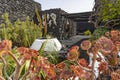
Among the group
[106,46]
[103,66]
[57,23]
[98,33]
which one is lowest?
[57,23]

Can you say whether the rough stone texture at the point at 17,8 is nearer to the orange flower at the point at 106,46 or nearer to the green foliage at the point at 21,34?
the green foliage at the point at 21,34

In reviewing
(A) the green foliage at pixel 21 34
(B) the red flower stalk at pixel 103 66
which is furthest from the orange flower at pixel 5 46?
(A) the green foliage at pixel 21 34

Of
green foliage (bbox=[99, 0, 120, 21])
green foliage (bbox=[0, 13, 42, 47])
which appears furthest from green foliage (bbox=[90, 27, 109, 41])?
green foliage (bbox=[0, 13, 42, 47])

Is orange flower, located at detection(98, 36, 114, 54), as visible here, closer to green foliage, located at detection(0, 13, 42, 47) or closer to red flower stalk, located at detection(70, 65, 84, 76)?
red flower stalk, located at detection(70, 65, 84, 76)

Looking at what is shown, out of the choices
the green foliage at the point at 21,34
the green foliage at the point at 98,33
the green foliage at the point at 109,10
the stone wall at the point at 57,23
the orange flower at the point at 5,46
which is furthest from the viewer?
the stone wall at the point at 57,23

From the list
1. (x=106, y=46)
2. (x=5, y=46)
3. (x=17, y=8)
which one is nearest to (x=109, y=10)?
(x=17, y=8)

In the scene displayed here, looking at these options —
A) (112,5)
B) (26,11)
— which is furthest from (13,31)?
(26,11)

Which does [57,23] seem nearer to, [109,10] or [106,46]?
[109,10]

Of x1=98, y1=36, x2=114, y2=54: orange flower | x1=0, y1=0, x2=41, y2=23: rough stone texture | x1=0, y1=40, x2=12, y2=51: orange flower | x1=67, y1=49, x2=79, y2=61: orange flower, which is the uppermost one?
x1=0, y1=40, x2=12, y2=51: orange flower

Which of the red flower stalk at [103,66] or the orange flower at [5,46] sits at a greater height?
the orange flower at [5,46]

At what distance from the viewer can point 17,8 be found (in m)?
12.5

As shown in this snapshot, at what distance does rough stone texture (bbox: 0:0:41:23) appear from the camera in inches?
444

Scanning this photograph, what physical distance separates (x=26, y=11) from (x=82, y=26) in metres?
5.77

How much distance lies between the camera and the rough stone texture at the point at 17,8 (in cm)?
1128
